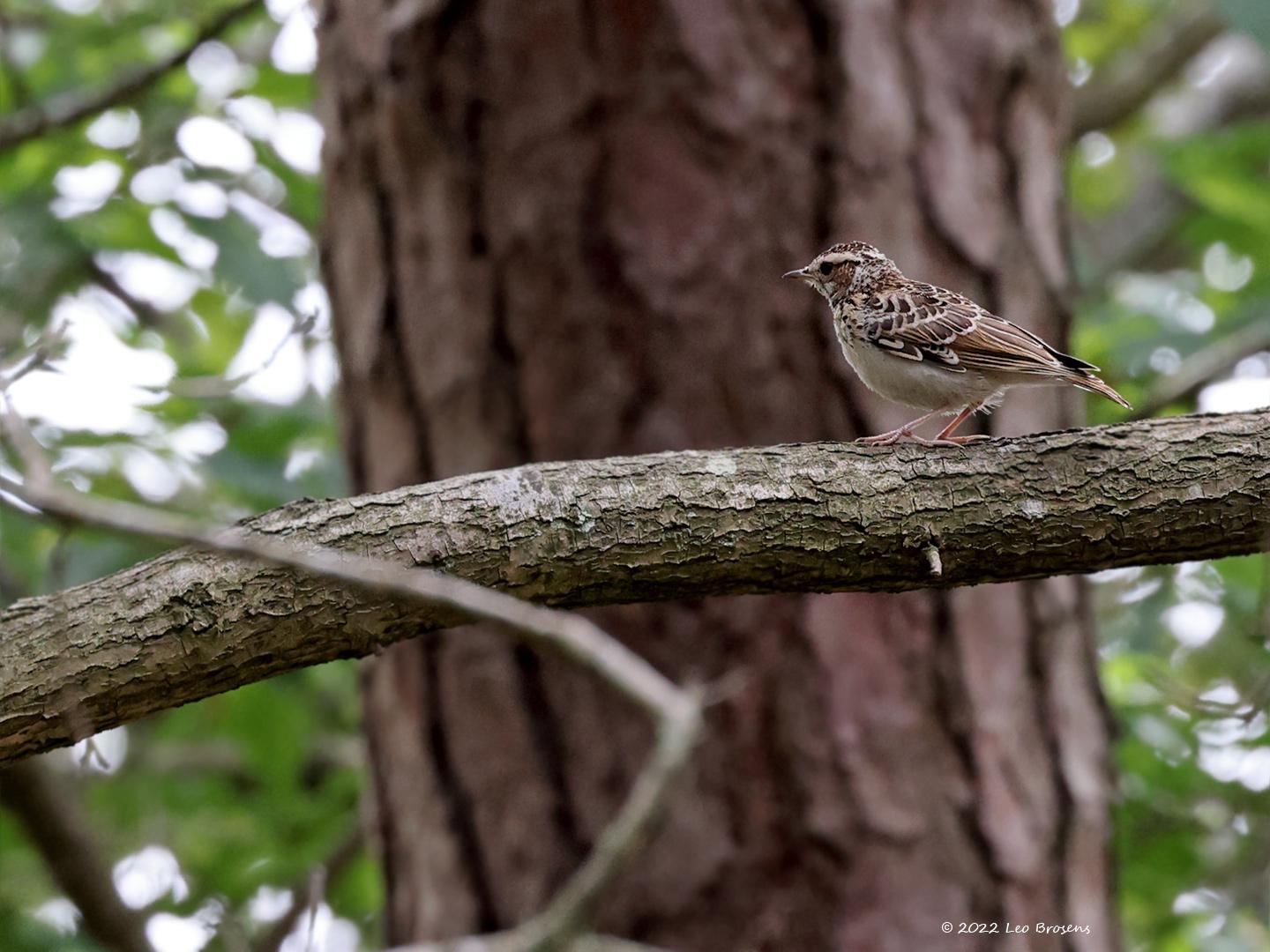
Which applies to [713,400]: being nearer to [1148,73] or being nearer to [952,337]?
[952,337]

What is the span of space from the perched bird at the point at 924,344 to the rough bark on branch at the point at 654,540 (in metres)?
0.91

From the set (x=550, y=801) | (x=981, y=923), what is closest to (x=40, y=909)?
(x=550, y=801)

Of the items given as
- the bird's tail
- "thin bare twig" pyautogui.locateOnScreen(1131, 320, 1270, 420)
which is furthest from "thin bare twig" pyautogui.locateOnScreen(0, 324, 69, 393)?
"thin bare twig" pyautogui.locateOnScreen(1131, 320, 1270, 420)

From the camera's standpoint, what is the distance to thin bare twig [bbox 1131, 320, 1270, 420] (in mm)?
6535

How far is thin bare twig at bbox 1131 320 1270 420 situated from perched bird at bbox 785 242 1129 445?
4.23 feet

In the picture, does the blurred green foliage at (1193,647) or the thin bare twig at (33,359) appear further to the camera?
the blurred green foliage at (1193,647)

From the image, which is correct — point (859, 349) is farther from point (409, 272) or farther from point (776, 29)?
point (409, 272)

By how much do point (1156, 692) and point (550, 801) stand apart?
3734mm

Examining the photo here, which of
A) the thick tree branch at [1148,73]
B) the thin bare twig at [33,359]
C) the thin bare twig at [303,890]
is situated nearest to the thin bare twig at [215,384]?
the thin bare twig at [33,359]

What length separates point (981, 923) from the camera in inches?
235

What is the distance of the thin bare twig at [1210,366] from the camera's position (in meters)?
6.54

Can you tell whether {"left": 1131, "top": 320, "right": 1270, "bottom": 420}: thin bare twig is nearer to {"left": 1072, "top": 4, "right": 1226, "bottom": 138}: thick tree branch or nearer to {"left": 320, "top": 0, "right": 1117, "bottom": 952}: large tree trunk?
{"left": 320, "top": 0, "right": 1117, "bottom": 952}: large tree trunk

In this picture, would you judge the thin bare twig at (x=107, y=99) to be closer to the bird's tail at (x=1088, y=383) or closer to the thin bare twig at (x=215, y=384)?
the thin bare twig at (x=215, y=384)

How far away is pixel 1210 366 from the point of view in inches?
260
